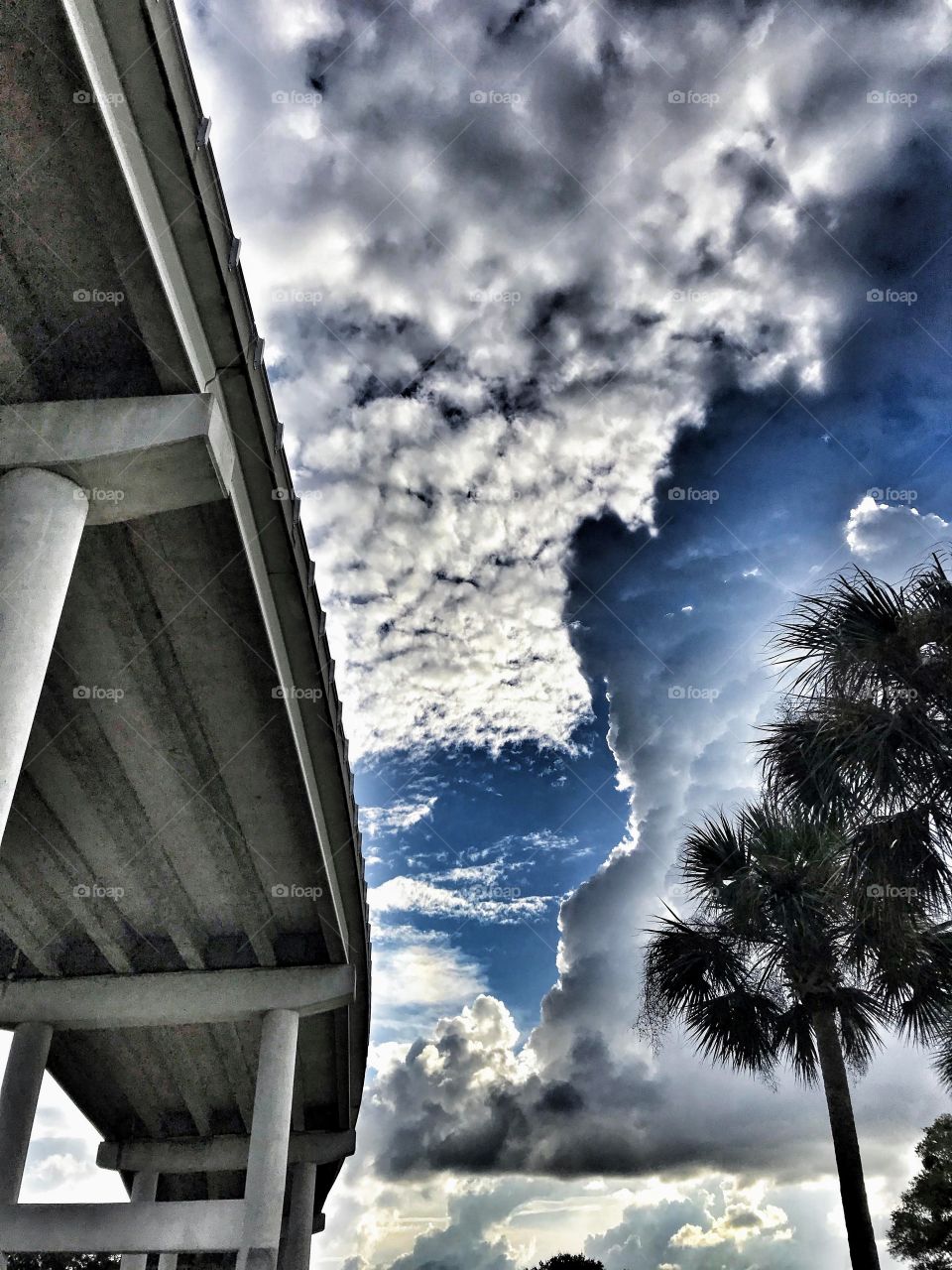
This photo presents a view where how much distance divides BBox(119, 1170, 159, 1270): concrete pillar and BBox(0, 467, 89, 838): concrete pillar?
78.4 feet

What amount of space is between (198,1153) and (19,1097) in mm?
10980

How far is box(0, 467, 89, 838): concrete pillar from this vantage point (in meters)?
7.53

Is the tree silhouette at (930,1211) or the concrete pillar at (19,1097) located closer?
the concrete pillar at (19,1097)

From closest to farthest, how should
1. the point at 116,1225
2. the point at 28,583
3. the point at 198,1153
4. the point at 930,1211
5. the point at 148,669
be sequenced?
the point at 28,583 < the point at 148,669 < the point at 116,1225 < the point at 930,1211 < the point at 198,1153

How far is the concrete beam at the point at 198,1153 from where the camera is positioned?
26.8m

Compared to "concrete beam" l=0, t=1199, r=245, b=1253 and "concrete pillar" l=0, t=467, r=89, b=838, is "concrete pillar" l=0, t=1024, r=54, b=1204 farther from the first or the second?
"concrete pillar" l=0, t=467, r=89, b=838

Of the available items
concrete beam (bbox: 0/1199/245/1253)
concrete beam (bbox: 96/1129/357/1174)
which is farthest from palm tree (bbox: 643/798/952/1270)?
concrete beam (bbox: 96/1129/357/1174)

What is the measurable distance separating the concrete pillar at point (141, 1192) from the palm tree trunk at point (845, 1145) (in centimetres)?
1928

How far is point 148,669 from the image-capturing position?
491 inches

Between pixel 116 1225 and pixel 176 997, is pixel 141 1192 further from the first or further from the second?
pixel 176 997

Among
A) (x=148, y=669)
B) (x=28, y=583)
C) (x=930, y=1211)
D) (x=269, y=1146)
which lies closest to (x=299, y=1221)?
(x=269, y=1146)

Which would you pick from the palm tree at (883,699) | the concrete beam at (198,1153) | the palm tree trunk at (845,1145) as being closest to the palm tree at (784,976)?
Answer: the palm tree trunk at (845,1145)

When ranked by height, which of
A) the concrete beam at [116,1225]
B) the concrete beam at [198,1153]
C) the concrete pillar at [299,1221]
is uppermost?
the concrete beam at [198,1153]

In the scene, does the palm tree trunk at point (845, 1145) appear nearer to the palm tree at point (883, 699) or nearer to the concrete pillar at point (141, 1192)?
the palm tree at point (883, 699)
